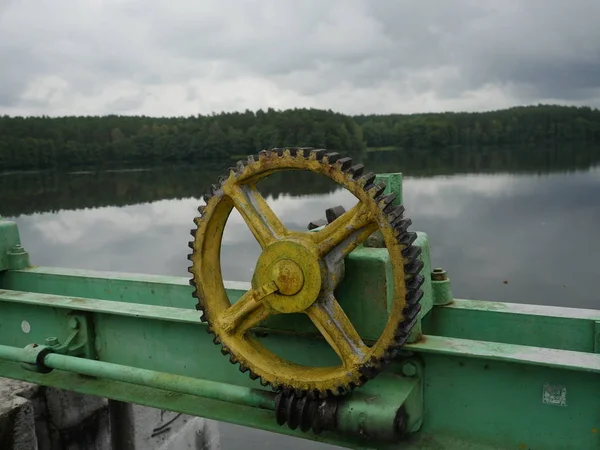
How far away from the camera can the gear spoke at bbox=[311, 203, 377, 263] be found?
5.35ft

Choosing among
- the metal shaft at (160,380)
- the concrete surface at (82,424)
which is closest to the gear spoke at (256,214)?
the metal shaft at (160,380)

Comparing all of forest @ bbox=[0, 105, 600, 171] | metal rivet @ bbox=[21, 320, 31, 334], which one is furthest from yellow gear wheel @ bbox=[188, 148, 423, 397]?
forest @ bbox=[0, 105, 600, 171]

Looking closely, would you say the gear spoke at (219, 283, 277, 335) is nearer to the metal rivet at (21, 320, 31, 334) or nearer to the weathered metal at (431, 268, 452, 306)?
the weathered metal at (431, 268, 452, 306)

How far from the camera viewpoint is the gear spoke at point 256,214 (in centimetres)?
183

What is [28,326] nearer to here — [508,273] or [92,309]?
[92,309]

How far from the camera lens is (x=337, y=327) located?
5.62 feet

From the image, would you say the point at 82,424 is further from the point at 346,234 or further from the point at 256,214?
the point at 346,234

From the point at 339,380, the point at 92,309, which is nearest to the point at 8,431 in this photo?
the point at 92,309

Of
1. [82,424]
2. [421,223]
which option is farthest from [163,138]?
[82,424]

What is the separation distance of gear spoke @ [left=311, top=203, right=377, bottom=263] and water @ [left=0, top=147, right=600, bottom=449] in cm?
515

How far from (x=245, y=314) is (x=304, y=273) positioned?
274 millimetres

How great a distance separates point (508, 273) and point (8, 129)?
39.5 m

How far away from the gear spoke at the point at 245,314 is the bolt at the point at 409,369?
44cm

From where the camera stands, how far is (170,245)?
57.5 feet
